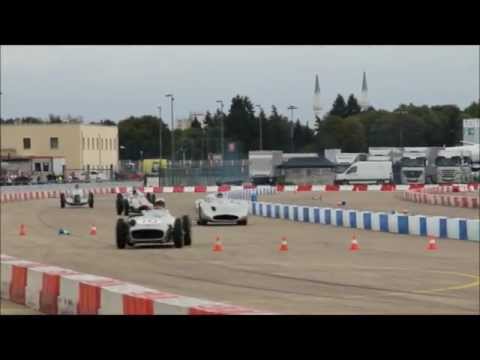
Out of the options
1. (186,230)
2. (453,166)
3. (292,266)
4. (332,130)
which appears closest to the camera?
(292,266)

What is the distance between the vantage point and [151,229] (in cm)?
2331

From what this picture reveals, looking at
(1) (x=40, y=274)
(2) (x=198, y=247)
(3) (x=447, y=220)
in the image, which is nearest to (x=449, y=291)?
(1) (x=40, y=274)

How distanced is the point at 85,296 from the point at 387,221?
1852 centimetres

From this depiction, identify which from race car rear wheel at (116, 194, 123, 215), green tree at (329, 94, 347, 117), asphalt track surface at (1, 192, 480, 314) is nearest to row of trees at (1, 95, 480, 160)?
green tree at (329, 94, 347, 117)

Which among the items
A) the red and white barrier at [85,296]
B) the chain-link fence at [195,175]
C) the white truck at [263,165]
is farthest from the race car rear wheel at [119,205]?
the white truck at [263,165]

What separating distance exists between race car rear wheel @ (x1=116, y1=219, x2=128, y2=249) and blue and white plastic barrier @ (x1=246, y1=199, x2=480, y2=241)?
7.80 m

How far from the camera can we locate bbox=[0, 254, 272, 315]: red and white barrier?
901 centimetres

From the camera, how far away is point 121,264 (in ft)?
65.5

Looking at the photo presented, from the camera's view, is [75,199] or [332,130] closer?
[75,199]

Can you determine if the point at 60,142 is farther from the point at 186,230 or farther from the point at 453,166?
the point at 186,230

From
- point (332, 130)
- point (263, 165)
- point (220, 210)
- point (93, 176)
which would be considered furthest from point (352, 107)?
point (220, 210)
